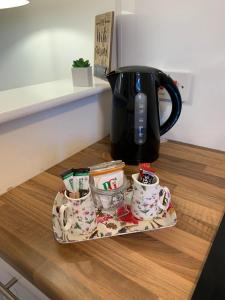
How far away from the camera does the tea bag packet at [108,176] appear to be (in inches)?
19.6

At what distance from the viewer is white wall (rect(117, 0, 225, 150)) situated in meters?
0.68

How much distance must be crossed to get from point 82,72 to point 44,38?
0.55 metres

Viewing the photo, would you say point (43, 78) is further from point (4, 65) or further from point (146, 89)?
point (146, 89)

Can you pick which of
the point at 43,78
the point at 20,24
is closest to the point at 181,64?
the point at 43,78

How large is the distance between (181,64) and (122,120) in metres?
0.29

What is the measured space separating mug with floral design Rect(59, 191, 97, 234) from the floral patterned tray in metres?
0.01

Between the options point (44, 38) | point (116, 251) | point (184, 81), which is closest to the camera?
point (116, 251)

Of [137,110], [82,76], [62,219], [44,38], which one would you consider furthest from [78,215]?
[44,38]

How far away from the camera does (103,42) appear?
83cm

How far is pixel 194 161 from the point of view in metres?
0.74

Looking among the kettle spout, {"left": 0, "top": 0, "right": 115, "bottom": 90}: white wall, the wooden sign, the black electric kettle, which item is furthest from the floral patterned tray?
{"left": 0, "top": 0, "right": 115, "bottom": 90}: white wall

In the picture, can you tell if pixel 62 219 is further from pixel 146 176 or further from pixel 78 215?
pixel 146 176

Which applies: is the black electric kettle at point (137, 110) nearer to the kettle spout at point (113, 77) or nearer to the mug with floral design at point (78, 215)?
the kettle spout at point (113, 77)

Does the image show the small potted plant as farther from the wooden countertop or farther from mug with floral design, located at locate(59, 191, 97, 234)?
mug with floral design, located at locate(59, 191, 97, 234)
